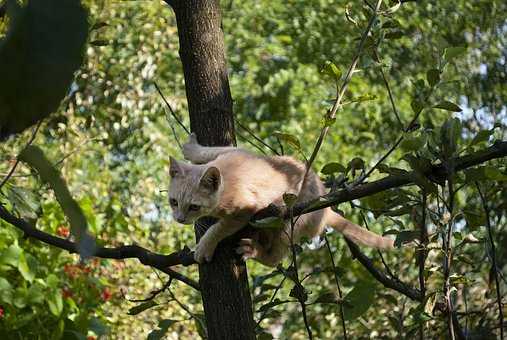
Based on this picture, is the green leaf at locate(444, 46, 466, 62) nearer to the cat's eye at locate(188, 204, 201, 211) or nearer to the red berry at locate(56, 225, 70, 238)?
the cat's eye at locate(188, 204, 201, 211)

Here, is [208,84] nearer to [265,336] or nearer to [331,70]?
[331,70]

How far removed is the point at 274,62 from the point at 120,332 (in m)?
3.24

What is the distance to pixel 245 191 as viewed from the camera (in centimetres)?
237

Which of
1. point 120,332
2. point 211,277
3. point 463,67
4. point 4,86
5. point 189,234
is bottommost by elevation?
point 4,86

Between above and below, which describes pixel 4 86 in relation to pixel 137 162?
below

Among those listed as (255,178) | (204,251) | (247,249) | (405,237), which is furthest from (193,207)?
(405,237)

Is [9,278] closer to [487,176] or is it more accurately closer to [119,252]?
[119,252]

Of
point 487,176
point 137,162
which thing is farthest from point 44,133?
point 487,176

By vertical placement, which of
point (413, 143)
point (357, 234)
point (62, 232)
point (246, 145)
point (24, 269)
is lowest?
point (413, 143)

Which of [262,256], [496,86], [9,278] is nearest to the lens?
[262,256]

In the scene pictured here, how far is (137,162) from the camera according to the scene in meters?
6.42

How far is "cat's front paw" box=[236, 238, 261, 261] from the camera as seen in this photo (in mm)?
1995

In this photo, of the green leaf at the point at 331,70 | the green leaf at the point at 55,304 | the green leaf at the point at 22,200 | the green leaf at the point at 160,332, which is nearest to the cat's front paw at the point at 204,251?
the green leaf at the point at 160,332

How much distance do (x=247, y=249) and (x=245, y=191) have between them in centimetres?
34
